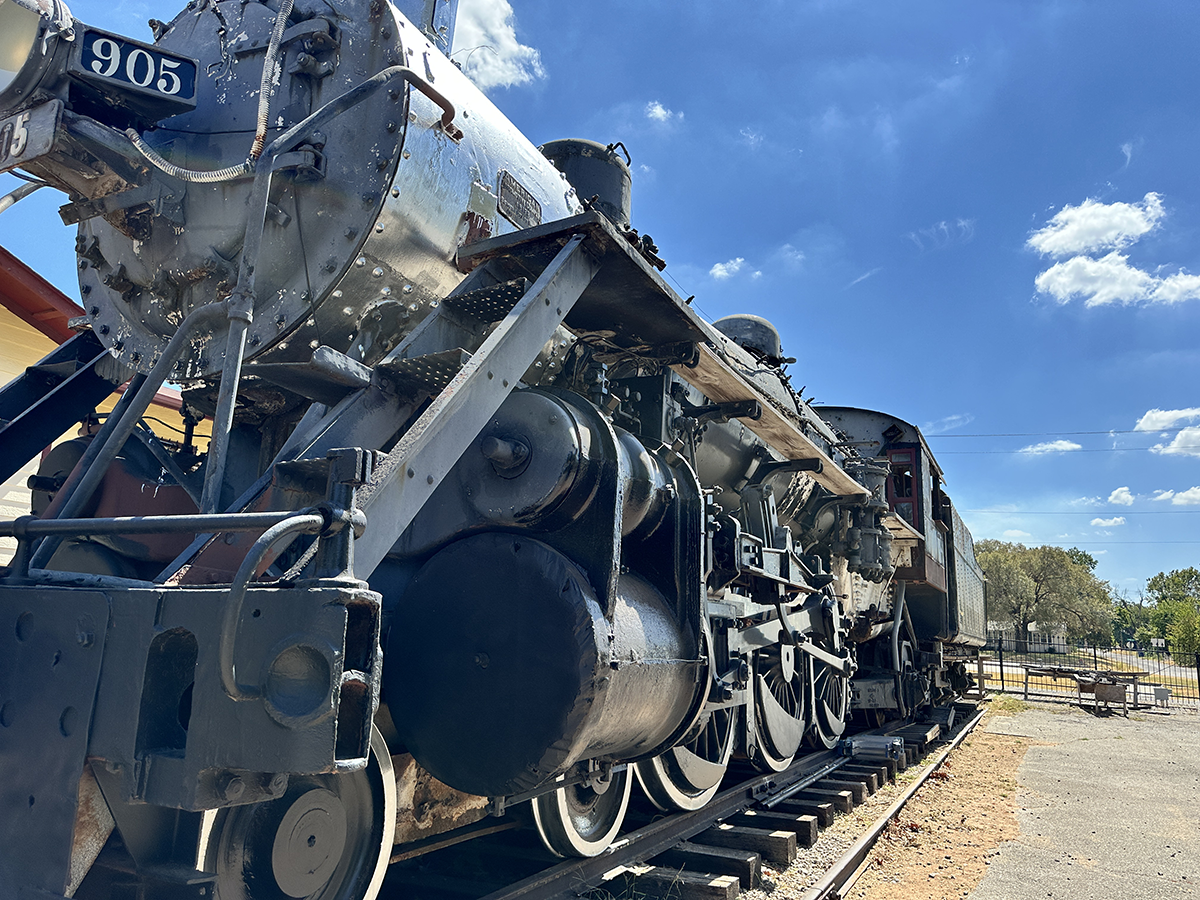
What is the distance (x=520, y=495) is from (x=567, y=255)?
838 millimetres

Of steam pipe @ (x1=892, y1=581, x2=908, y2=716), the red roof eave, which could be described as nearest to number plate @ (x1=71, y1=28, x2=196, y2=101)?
the red roof eave

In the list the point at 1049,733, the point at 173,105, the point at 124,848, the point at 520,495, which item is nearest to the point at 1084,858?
the point at 520,495

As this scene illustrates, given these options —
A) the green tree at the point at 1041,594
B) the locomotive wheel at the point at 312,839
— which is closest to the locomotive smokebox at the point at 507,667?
the locomotive wheel at the point at 312,839

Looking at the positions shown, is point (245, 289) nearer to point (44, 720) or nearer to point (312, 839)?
point (44, 720)

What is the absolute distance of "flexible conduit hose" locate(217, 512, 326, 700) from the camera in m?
1.73

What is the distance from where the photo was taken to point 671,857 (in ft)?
14.5

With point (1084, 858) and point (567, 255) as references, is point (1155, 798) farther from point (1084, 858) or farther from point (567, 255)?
point (567, 255)

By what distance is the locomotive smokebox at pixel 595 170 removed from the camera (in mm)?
4566

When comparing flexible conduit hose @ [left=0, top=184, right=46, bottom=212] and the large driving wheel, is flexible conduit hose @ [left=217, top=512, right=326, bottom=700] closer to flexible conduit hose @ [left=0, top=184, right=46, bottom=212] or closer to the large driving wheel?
flexible conduit hose @ [left=0, top=184, right=46, bottom=212]

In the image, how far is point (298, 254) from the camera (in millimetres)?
2848

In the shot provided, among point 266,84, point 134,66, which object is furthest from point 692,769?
point 134,66

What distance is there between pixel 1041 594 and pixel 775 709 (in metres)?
64.3

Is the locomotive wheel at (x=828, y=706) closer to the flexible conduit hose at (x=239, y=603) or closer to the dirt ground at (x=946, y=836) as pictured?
the dirt ground at (x=946, y=836)

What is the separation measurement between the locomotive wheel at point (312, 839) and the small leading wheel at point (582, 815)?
3.16ft
